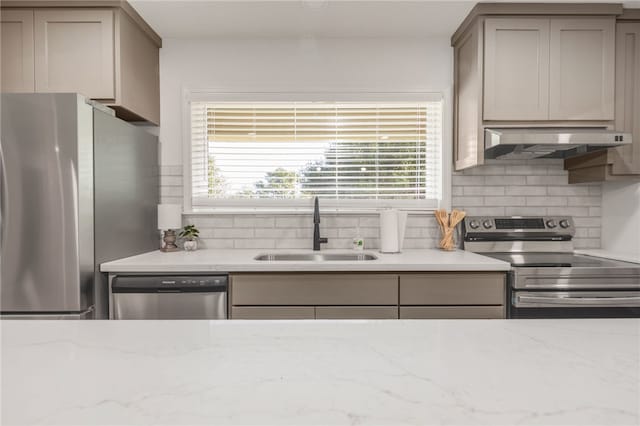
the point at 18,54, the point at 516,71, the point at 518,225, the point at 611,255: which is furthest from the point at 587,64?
the point at 18,54

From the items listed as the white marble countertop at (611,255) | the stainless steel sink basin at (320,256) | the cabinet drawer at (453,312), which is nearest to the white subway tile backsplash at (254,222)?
the stainless steel sink basin at (320,256)

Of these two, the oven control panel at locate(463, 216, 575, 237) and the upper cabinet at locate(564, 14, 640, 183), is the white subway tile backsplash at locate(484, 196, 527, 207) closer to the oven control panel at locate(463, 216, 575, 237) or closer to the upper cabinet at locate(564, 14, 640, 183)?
the oven control panel at locate(463, 216, 575, 237)

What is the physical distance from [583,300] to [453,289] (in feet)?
2.16

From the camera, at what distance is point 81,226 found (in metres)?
1.80

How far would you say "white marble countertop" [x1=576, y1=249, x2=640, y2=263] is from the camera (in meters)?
2.20

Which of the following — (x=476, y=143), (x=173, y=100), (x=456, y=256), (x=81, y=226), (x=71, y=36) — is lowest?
(x=456, y=256)

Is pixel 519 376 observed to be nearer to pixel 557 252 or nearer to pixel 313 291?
pixel 313 291

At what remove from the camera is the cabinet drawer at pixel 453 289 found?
6.62 ft

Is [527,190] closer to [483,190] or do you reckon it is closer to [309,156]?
[483,190]

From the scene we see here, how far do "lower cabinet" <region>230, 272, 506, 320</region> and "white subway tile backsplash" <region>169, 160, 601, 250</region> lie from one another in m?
0.68

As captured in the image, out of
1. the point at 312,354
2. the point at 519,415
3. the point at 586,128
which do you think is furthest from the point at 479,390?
the point at 586,128

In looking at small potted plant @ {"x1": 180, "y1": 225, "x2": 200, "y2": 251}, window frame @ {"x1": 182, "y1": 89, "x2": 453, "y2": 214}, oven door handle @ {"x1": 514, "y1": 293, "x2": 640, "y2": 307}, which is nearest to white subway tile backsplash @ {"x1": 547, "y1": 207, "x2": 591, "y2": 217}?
window frame @ {"x1": 182, "y1": 89, "x2": 453, "y2": 214}

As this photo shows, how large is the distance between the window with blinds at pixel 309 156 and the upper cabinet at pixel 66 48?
0.67m

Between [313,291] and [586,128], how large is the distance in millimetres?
1964
